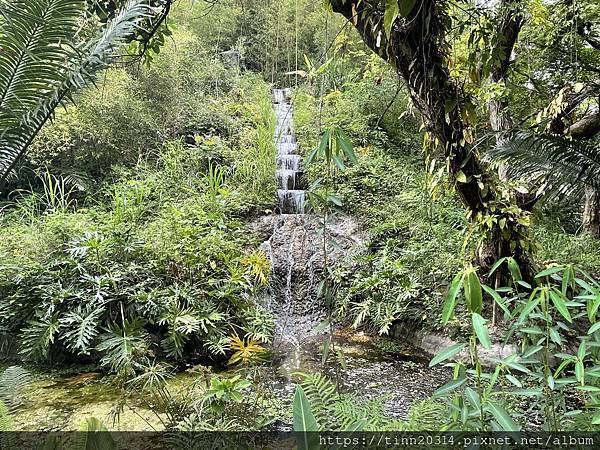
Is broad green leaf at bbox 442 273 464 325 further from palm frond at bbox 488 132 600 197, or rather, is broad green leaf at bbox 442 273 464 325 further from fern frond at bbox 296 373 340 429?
palm frond at bbox 488 132 600 197

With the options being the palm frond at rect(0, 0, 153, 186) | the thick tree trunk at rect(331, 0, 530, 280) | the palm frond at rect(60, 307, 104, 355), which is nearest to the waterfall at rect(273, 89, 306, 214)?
the thick tree trunk at rect(331, 0, 530, 280)

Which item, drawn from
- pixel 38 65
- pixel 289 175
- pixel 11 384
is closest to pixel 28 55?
pixel 38 65

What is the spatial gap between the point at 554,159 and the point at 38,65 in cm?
231

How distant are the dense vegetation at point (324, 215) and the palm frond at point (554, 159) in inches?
0.5

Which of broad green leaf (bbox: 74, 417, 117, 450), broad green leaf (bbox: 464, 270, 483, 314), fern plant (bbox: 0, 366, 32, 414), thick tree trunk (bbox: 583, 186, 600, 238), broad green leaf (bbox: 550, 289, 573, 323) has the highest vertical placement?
thick tree trunk (bbox: 583, 186, 600, 238)

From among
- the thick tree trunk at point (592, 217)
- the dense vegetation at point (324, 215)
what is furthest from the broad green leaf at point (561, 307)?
the thick tree trunk at point (592, 217)

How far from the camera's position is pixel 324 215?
131 centimetres

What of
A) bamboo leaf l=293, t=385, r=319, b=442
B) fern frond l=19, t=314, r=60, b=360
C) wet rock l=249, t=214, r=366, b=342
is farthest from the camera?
wet rock l=249, t=214, r=366, b=342

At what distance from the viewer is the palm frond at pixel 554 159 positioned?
6.16 ft

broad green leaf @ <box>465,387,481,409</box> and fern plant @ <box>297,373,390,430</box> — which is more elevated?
broad green leaf @ <box>465,387,481,409</box>

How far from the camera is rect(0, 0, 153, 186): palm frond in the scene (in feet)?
4.70

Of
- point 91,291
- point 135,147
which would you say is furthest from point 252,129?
point 91,291

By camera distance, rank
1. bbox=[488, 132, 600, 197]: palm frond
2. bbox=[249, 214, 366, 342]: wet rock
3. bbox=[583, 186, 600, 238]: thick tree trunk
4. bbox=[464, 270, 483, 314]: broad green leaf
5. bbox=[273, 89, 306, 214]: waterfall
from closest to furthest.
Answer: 1. bbox=[464, 270, 483, 314]: broad green leaf
2. bbox=[488, 132, 600, 197]: palm frond
3. bbox=[249, 214, 366, 342]: wet rock
4. bbox=[583, 186, 600, 238]: thick tree trunk
5. bbox=[273, 89, 306, 214]: waterfall

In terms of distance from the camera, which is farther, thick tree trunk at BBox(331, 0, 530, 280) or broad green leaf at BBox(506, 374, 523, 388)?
thick tree trunk at BBox(331, 0, 530, 280)
